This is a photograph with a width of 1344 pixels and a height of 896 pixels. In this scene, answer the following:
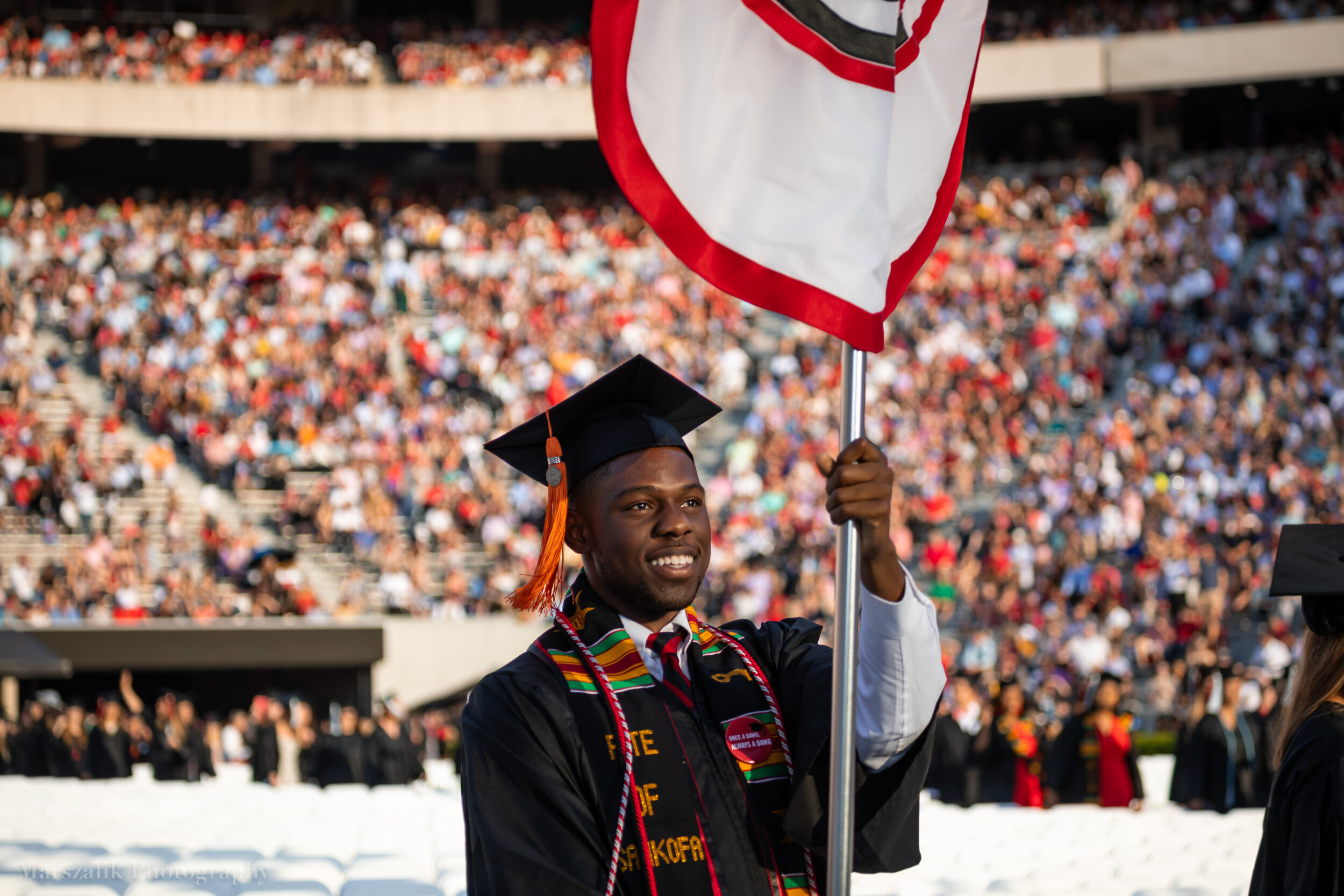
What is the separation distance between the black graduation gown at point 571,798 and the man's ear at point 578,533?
24cm

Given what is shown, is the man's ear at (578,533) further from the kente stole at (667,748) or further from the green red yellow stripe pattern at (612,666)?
the green red yellow stripe pattern at (612,666)

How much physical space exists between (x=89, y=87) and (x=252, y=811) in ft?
A: 64.9

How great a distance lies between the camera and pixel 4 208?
24984 mm

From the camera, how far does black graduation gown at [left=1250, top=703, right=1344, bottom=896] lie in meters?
2.81

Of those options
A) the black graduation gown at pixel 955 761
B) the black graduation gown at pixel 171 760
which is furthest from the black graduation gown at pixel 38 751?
the black graduation gown at pixel 955 761

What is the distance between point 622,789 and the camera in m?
2.29

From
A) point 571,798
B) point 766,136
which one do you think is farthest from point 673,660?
point 766,136

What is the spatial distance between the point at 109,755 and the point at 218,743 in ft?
3.91

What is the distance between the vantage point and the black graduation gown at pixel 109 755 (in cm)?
1616

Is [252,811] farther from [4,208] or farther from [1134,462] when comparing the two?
[4,208]

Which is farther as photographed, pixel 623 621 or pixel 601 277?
pixel 601 277

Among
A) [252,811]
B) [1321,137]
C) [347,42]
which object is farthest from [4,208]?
[1321,137]

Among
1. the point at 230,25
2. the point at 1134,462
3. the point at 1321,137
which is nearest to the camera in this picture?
the point at 1134,462

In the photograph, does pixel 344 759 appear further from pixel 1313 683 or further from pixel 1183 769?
pixel 1313 683
